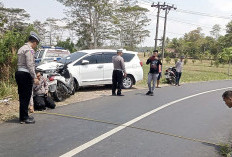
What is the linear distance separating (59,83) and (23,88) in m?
2.91

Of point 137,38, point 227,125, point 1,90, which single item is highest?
point 137,38

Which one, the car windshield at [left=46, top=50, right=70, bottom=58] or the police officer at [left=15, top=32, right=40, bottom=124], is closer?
the police officer at [left=15, top=32, right=40, bottom=124]

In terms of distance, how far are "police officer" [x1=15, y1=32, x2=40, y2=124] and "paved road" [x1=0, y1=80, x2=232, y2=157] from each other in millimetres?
405

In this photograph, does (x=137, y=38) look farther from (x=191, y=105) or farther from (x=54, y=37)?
(x=191, y=105)

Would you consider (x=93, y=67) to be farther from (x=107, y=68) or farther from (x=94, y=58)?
(x=107, y=68)

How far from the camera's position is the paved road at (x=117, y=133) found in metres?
4.41

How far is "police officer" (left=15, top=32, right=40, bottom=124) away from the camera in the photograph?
556 cm

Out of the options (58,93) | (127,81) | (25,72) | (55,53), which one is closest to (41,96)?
(58,93)

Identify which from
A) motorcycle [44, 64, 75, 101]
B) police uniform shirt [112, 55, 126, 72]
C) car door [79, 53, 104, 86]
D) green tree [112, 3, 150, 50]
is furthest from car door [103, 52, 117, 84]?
green tree [112, 3, 150, 50]

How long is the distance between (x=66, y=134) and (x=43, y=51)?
1094 centimetres

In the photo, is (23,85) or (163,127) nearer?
(23,85)

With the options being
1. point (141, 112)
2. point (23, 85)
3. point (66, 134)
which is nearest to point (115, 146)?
point (66, 134)

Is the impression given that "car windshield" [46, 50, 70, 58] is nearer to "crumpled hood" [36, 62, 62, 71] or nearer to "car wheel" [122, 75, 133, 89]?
"car wheel" [122, 75, 133, 89]

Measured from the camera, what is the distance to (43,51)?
15.3 meters
